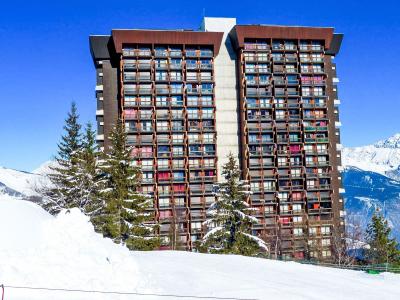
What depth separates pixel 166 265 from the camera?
23.5 metres

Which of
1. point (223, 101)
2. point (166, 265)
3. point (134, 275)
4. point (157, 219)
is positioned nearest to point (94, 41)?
point (223, 101)

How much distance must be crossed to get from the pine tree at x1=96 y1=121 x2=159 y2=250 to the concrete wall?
35.1m

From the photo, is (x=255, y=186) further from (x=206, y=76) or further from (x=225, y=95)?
(x=206, y=76)

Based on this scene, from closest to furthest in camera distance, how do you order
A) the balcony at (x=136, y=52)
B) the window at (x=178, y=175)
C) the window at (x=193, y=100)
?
the window at (x=178, y=175)
the balcony at (x=136, y=52)
the window at (x=193, y=100)

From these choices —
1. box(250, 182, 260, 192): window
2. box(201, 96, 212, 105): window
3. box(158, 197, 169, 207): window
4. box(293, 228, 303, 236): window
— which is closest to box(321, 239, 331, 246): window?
box(293, 228, 303, 236): window

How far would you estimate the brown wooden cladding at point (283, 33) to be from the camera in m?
81.4

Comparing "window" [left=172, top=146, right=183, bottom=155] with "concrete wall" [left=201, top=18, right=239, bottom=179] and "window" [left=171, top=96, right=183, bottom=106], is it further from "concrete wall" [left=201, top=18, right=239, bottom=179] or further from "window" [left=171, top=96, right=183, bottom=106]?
"window" [left=171, top=96, right=183, bottom=106]

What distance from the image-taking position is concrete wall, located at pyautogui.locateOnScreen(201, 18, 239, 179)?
267 feet

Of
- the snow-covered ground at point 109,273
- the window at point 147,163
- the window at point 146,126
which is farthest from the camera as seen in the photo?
the window at point 146,126

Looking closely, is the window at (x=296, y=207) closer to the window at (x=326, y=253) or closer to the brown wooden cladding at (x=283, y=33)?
the window at (x=326, y=253)

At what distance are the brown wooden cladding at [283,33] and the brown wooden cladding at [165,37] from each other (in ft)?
12.5

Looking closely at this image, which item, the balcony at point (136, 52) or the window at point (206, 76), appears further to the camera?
the window at point (206, 76)

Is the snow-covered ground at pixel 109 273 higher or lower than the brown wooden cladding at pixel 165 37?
lower

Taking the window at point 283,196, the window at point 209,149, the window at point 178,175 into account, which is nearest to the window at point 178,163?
the window at point 178,175
